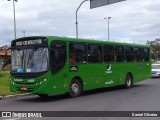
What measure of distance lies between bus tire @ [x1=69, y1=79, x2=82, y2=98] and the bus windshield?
2.27 meters

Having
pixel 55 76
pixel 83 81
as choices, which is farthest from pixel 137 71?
pixel 55 76

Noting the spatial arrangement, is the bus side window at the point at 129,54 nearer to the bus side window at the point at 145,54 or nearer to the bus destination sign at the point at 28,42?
the bus side window at the point at 145,54

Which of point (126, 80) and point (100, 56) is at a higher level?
point (100, 56)

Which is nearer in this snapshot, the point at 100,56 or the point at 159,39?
the point at 100,56

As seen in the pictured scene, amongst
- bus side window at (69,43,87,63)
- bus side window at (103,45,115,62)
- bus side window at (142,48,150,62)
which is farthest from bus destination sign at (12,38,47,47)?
bus side window at (142,48,150,62)

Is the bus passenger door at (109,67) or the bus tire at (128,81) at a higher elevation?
the bus passenger door at (109,67)

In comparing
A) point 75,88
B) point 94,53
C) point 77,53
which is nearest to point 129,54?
point 94,53

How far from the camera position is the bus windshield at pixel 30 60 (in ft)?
55.5

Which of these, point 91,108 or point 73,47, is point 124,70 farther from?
point 91,108

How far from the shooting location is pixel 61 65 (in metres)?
17.7

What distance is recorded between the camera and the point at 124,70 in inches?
950

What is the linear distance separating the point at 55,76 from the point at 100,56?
4542mm

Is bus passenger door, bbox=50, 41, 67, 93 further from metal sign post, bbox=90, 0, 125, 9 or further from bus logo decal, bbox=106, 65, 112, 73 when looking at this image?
metal sign post, bbox=90, 0, 125, 9

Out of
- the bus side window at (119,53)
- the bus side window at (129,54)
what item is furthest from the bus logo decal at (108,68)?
the bus side window at (129,54)
